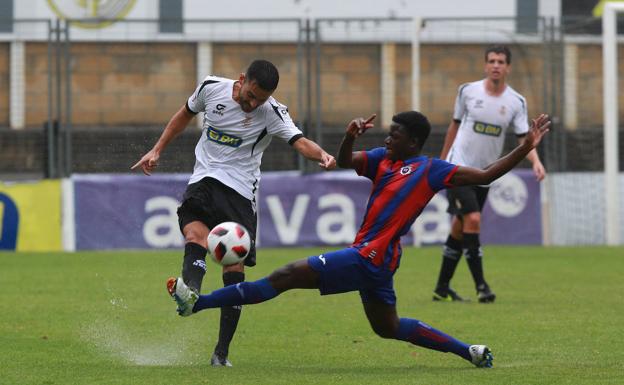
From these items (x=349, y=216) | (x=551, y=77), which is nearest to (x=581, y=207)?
(x=551, y=77)

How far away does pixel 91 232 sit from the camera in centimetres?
1997

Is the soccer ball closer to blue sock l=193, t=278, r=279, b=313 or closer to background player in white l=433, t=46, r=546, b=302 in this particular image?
blue sock l=193, t=278, r=279, b=313

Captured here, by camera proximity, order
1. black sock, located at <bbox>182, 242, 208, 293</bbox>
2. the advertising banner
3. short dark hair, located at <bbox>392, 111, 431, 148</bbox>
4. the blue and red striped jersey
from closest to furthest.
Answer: the blue and red striped jersey → short dark hair, located at <bbox>392, 111, 431, 148</bbox> → black sock, located at <bbox>182, 242, 208, 293</bbox> → the advertising banner

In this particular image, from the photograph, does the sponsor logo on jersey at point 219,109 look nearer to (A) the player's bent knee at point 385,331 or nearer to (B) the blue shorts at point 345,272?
(B) the blue shorts at point 345,272

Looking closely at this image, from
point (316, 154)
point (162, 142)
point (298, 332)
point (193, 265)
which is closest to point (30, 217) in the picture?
point (298, 332)

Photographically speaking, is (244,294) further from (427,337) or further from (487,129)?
(487,129)

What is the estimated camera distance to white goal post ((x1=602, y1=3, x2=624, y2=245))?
2039 cm

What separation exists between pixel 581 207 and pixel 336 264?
1338cm

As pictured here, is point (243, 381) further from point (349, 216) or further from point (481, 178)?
point (349, 216)

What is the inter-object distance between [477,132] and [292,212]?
7.15 m

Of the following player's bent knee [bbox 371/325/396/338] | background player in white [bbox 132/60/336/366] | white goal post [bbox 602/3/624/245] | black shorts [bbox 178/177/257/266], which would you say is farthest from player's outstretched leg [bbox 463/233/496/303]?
white goal post [bbox 602/3/624/245]

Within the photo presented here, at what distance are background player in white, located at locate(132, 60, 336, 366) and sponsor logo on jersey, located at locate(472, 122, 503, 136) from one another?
458 cm

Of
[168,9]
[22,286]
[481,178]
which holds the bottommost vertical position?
[22,286]

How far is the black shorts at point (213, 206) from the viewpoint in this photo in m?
9.20
